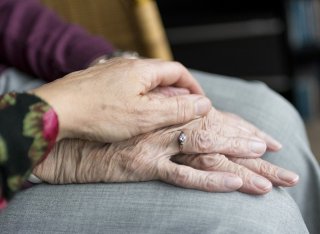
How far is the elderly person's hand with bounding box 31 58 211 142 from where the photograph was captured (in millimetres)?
805

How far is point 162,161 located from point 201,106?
11 centimetres

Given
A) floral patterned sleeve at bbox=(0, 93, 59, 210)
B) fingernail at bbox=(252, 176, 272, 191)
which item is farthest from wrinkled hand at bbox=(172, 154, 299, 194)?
floral patterned sleeve at bbox=(0, 93, 59, 210)

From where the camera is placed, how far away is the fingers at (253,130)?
953 millimetres

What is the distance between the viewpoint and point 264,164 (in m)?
0.89

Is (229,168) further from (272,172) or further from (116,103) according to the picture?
(116,103)

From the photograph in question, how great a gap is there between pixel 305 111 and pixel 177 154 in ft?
5.22

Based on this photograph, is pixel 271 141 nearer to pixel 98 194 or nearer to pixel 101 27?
pixel 98 194

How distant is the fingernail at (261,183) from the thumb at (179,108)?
14 centimetres

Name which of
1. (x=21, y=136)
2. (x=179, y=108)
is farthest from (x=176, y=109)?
(x=21, y=136)

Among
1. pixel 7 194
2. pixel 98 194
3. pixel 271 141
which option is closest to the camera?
pixel 7 194

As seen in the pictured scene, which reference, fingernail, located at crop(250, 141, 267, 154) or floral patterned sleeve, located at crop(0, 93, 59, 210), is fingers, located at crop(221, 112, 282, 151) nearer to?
fingernail, located at crop(250, 141, 267, 154)

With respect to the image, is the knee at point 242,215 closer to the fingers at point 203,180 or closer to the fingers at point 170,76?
the fingers at point 203,180

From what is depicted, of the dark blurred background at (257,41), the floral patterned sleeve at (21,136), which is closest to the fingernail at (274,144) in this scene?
the floral patterned sleeve at (21,136)

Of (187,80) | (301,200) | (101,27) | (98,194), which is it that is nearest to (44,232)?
(98,194)
